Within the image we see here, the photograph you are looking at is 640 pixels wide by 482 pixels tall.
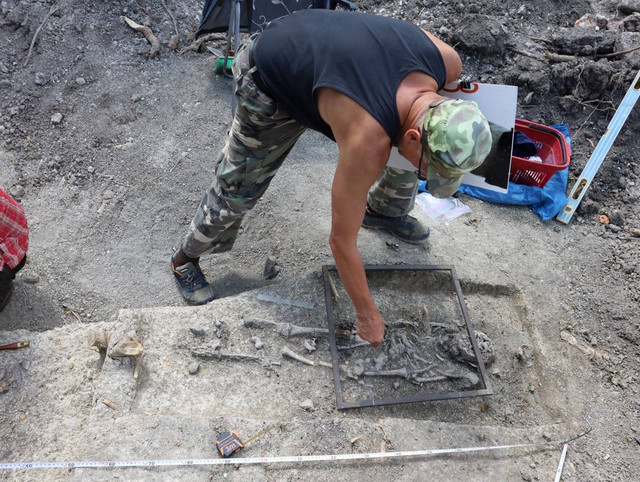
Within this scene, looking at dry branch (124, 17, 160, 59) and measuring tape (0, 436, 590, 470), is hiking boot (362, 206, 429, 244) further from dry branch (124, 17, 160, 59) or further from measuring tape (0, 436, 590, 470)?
dry branch (124, 17, 160, 59)

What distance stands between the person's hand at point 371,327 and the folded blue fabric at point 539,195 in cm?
262

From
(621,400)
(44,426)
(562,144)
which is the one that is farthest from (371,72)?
(562,144)

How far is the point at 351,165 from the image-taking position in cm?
241

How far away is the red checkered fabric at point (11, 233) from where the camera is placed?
11.4ft

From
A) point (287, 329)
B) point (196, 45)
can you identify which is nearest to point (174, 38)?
point (196, 45)

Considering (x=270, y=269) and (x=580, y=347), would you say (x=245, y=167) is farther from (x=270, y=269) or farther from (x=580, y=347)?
(x=580, y=347)

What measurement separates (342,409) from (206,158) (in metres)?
3.27

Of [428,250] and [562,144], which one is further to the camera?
[562,144]

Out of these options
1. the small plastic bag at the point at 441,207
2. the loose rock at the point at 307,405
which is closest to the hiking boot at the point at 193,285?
the loose rock at the point at 307,405

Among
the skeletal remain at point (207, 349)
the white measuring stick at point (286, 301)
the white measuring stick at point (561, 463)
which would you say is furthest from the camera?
the white measuring stick at point (286, 301)

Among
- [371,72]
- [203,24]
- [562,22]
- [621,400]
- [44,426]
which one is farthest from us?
[562,22]

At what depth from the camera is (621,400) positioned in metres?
3.57

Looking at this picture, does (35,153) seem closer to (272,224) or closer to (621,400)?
(272,224)

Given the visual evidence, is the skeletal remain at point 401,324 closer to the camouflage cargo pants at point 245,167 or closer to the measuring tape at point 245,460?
the measuring tape at point 245,460
